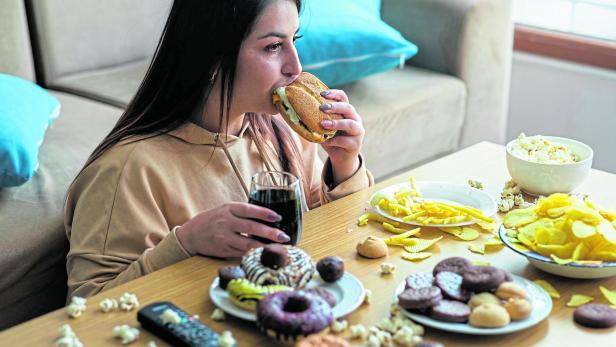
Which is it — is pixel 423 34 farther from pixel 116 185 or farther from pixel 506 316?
pixel 506 316

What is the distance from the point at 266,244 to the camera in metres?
1.32

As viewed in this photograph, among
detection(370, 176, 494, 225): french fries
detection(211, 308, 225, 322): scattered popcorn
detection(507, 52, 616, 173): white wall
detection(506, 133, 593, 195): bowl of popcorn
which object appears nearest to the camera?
detection(211, 308, 225, 322): scattered popcorn

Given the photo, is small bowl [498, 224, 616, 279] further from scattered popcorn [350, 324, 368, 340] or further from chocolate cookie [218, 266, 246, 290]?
chocolate cookie [218, 266, 246, 290]

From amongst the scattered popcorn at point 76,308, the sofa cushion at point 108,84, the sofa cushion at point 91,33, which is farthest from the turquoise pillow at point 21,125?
the scattered popcorn at point 76,308

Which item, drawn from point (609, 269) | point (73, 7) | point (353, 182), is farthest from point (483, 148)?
point (73, 7)

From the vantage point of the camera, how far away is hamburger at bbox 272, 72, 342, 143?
4.99ft

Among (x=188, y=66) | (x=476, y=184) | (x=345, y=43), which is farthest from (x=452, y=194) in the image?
(x=345, y=43)

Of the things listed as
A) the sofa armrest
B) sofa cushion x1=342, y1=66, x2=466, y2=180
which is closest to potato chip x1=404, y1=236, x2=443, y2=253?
sofa cushion x1=342, y1=66, x2=466, y2=180

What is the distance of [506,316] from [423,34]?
1.99 m

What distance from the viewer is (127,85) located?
8.69 ft

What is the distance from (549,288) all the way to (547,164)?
382 millimetres

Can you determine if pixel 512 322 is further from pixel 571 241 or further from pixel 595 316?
pixel 571 241

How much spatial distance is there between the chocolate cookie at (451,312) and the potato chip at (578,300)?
18cm

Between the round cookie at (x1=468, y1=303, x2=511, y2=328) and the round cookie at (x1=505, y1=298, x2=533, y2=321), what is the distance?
0.5 inches
